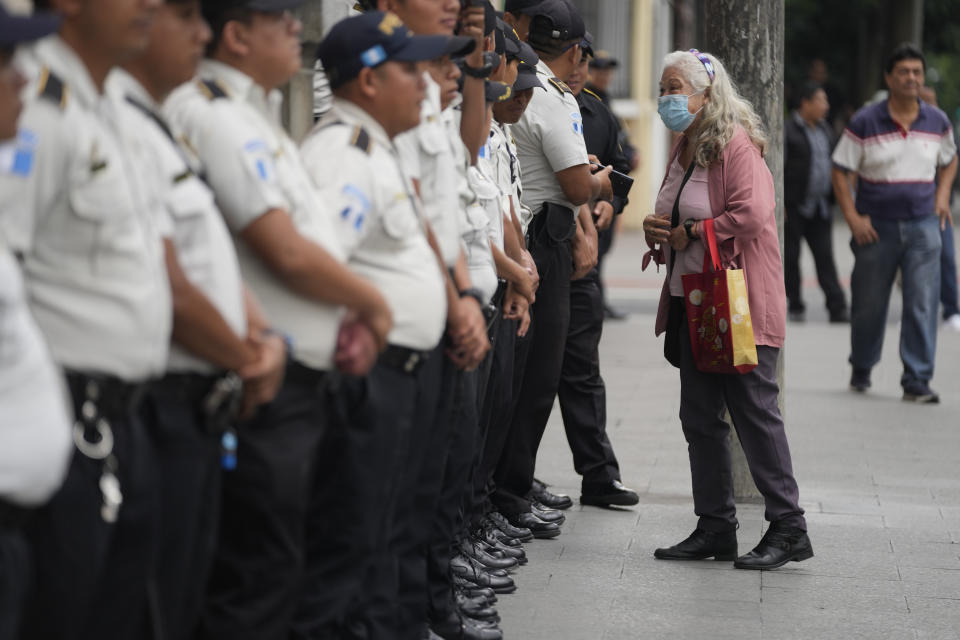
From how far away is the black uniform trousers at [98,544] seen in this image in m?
2.64

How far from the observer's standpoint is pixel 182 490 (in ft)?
9.86

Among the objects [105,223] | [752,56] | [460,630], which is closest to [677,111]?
[752,56]

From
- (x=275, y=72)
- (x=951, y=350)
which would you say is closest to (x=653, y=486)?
(x=275, y=72)

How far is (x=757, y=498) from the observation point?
692cm

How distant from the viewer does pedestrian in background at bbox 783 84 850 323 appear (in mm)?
13883

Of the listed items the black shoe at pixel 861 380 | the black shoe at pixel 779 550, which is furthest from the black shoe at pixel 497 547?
the black shoe at pixel 861 380

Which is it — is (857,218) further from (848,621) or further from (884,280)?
(848,621)

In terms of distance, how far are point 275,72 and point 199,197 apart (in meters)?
0.56

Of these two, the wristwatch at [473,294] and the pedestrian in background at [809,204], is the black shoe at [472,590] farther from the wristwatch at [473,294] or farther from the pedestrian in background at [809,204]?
the pedestrian in background at [809,204]

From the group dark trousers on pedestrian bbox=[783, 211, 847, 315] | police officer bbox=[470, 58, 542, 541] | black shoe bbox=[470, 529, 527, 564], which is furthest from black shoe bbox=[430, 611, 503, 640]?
dark trousers on pedestrian bbox=[783, 211, 847, 315]

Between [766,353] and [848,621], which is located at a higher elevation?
[766,353]

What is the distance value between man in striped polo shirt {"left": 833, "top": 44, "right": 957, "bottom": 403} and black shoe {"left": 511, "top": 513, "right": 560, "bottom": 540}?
4361 mm

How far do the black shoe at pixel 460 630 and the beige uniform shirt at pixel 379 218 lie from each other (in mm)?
1175

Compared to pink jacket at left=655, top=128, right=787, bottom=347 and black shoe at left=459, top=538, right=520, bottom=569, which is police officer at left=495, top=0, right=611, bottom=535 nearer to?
black shoe at left=459, top=538, right=520, bottom=569
